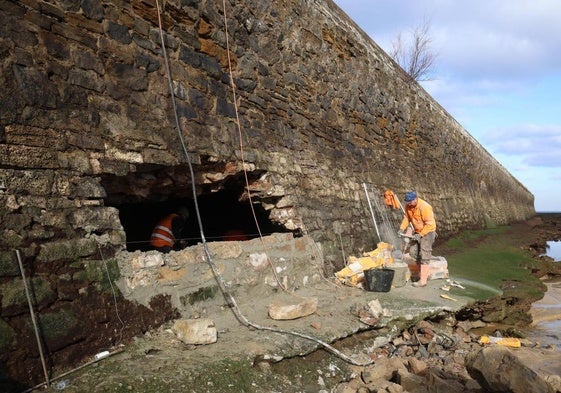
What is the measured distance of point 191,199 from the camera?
19.7ft

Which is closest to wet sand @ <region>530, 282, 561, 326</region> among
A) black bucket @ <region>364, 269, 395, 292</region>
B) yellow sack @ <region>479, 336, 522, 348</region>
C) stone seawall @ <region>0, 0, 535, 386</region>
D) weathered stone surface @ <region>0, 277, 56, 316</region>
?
yellow sack @ <region>479, 336, 522, 348</region>

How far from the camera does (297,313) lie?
181 inches

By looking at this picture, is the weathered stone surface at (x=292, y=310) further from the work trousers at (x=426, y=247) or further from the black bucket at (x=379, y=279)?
the work trousers at (x=426, y=247)

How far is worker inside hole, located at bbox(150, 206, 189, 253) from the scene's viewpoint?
16.9 ft

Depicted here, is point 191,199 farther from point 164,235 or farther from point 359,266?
point 359,266

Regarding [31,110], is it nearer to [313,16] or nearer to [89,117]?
[89,117]

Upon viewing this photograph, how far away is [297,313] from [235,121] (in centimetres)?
231

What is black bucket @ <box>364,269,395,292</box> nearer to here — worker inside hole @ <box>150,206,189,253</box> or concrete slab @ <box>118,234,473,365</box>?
concrete slab @ <box>118,234,473,365</box>

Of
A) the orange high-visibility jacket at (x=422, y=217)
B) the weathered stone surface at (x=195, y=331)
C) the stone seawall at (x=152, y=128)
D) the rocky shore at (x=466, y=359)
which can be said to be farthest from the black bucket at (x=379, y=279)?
the weathered stone surface at (x=195, y=331)

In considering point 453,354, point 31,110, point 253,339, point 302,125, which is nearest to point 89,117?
point 31,110

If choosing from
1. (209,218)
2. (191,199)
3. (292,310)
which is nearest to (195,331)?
(292,310)

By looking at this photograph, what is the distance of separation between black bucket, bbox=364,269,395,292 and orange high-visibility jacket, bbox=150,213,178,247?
2.62 m

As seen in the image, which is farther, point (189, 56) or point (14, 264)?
point (189, 56)

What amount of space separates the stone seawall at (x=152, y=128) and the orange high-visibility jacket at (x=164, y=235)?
35cm
